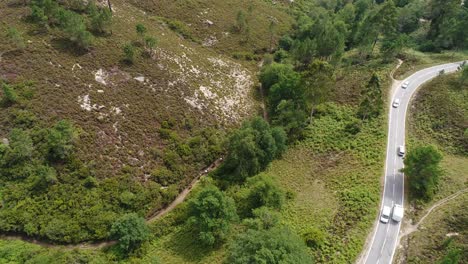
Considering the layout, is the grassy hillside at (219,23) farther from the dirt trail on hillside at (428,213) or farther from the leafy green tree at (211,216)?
the dirt trail on hillside at (428,213)

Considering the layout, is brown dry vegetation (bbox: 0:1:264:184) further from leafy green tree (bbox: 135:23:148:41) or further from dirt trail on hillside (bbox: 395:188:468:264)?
dirt trail on hillside (bbox: 395:188:468:264)

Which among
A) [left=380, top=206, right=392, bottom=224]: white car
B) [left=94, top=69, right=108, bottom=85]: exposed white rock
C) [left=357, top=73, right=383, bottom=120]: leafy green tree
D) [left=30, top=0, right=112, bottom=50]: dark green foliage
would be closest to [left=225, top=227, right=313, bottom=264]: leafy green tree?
[left=380, top=206, right=392, bottom=224]: white car

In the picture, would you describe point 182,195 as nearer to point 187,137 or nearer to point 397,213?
point 187,137

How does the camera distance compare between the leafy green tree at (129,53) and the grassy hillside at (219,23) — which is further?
the grassy hillside at (219,23)

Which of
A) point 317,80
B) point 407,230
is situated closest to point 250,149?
point 317,80

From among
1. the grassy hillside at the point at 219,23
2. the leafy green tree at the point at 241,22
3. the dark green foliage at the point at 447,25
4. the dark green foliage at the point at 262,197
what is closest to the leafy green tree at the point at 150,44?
the grassy hillside at the point at 219,23

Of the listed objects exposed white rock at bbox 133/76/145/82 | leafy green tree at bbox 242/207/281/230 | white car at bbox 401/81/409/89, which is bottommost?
exposed white rock at bbox 133/76/145/82
